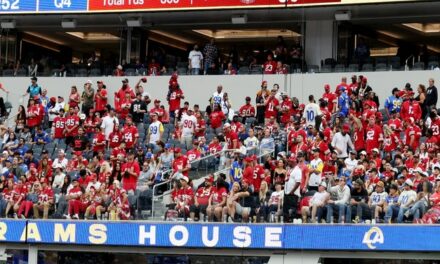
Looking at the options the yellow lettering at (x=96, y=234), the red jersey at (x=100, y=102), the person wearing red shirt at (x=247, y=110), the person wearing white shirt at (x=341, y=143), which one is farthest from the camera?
the red jersey at (x=100, y=102)

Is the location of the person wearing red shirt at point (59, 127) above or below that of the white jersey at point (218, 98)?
below

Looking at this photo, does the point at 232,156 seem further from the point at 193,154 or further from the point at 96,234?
the point at 96,234

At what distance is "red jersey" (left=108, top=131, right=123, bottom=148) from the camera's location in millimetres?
32281

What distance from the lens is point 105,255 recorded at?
94.7ft

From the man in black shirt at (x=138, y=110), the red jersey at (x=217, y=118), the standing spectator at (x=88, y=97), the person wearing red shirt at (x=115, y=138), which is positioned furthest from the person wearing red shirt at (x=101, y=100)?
the red jersey at (x=217, y=118)

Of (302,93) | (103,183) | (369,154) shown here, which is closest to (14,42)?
(302,93)

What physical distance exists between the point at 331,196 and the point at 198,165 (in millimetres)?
4260

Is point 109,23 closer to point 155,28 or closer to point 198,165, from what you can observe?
point 155,28

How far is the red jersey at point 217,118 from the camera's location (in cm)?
3269

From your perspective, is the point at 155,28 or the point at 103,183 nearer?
the point at 103,183

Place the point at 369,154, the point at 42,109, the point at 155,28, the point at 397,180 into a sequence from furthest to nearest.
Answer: the point at 155,28
the point at 42,109
the point at 369,154
the point at 397,180

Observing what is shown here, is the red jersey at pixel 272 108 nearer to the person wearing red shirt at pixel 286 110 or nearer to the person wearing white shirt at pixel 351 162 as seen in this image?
the person wearing red shirt at pixel 286 110

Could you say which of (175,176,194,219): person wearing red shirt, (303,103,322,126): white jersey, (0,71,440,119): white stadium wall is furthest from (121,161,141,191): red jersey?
(0,71,440,119): white stadium wall

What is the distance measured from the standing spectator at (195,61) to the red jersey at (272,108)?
5023mm
